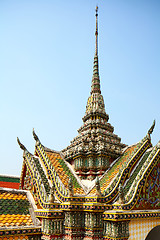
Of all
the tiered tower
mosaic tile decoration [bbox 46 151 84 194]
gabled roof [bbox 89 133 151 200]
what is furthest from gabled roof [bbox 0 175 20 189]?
gabled roof [bbox 89 133 151 200]

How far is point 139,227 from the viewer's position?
733 cm

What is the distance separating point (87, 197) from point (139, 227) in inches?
89.9

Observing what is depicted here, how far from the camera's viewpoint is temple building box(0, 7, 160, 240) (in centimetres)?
680

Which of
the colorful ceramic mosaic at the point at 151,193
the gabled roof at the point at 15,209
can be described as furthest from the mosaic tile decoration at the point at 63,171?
the colorful ceramic mosaic at the point at 151,193

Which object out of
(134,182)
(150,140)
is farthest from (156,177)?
(150,140)

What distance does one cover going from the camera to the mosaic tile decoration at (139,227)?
704cm

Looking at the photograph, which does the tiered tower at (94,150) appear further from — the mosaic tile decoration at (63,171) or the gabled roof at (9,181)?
the gabled roof at (9,181)

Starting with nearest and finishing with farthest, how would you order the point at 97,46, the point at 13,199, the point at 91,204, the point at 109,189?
the point at 91,204 → the point at 109,189 → the point at 13,199 → the point at 97,46

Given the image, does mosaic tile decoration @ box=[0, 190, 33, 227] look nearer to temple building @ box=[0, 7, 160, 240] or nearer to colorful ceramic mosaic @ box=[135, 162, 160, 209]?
temple building @ box=[0, 7, 160, 240]

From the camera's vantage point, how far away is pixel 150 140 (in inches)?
396

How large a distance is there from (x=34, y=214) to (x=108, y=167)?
4.12 meters

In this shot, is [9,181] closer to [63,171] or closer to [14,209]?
[63,171]

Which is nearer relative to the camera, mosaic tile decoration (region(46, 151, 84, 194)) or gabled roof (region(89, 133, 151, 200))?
gabled roof (region(89, 133, 151, 200))

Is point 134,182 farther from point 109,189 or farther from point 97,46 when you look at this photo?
point 97,46
